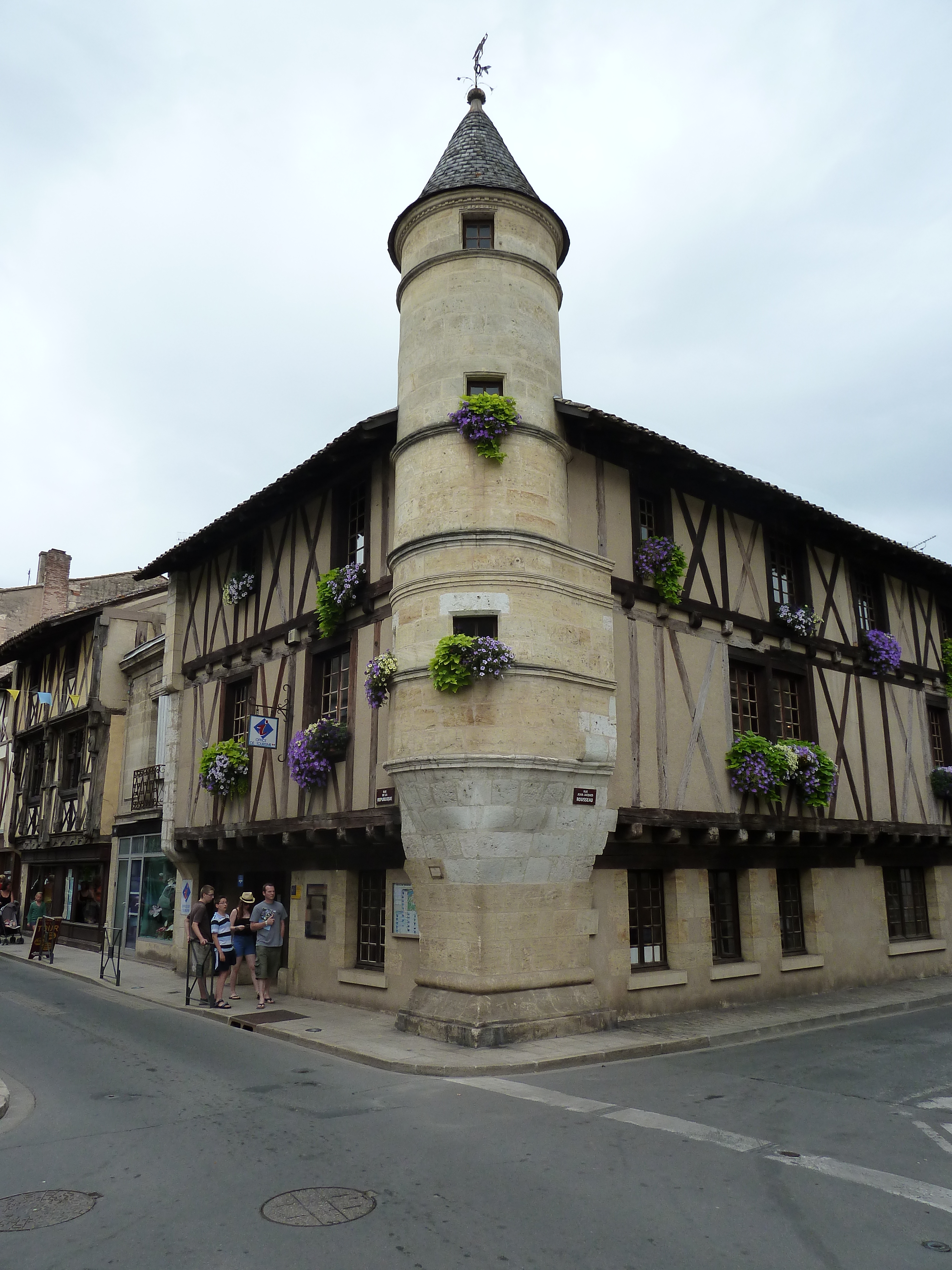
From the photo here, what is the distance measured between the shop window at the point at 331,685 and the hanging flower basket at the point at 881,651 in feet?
32.0

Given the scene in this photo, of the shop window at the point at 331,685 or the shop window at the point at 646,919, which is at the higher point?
the shop window at the point at 331,685

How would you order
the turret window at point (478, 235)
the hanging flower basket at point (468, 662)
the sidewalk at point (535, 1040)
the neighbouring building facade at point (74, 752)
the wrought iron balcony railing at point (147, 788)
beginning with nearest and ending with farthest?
the sidewalk at point (535, 1040), the hanging flower basket at point (468, 662), the turret window at point (478, 235), the wrought iron balcony railing at point (147, 788), the neighbouring building facade at point (74, 752)

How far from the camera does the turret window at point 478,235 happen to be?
13195 mm

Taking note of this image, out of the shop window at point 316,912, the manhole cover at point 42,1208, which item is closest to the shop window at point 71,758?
the shop window at point 316,912

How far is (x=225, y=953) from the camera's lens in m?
13.0

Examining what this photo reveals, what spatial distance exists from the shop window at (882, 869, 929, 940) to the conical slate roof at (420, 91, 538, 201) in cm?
1358

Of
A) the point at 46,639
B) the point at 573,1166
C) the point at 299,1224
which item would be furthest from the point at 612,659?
the point at 46,639

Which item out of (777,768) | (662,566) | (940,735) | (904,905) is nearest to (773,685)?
(777,768)

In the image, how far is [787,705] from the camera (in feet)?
51.2

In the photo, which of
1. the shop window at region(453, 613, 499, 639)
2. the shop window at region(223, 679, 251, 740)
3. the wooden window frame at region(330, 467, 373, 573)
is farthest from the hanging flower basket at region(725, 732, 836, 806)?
the shop window at region(223, 679, 251, 740)

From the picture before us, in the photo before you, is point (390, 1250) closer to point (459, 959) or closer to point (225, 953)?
point (459, 959)

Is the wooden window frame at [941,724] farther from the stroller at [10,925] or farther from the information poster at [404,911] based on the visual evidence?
the stroller at [10,925]

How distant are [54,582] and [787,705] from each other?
92.2 ft

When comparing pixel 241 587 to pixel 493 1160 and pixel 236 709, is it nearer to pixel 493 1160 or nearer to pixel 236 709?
pixel 236 709
